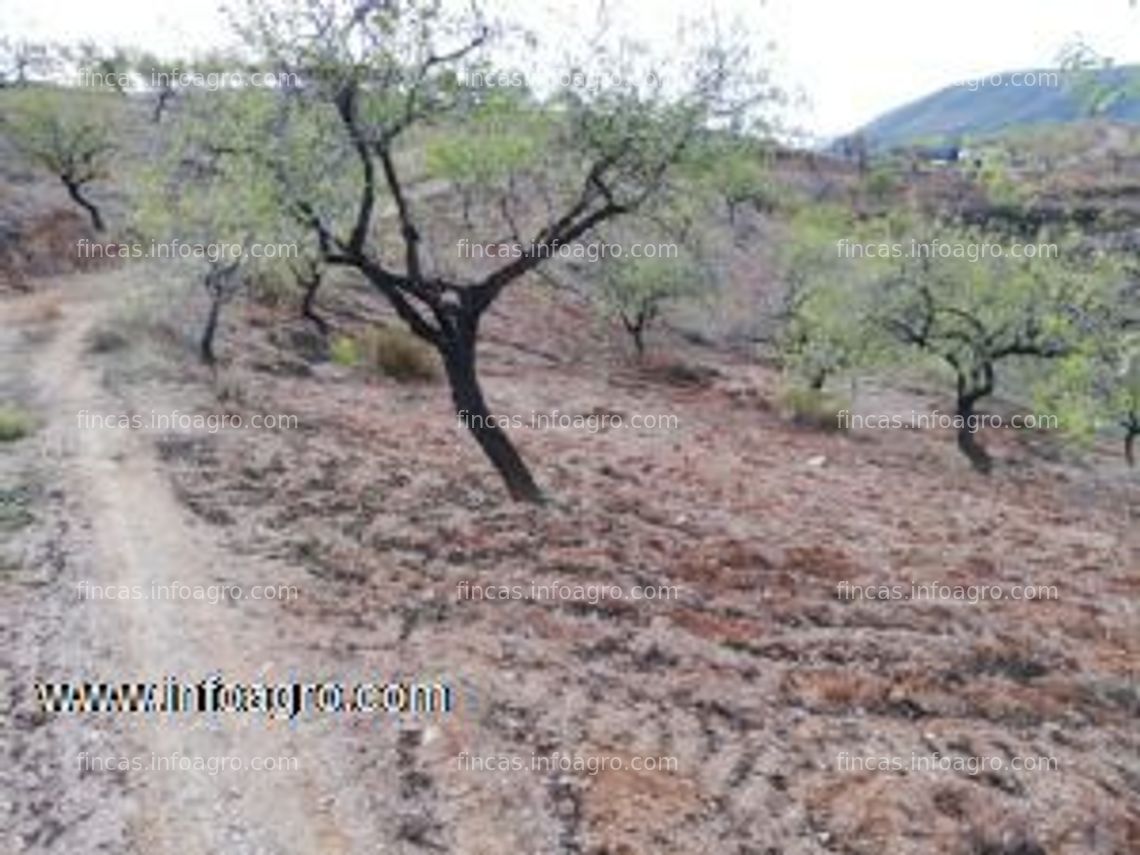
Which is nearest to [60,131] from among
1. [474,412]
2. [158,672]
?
[474,412]

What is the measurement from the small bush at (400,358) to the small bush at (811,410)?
11.9 meters

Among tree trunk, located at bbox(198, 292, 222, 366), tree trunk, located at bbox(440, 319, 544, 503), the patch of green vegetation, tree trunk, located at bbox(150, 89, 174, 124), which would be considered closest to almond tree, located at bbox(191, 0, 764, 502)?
tree trunk, located at bbox(440, 319, 544, 503)

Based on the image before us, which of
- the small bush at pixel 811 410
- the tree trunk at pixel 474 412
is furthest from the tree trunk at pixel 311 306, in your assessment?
the tree trunk at pixel 474 412

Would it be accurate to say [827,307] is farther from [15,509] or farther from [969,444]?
Answer: [15,509]

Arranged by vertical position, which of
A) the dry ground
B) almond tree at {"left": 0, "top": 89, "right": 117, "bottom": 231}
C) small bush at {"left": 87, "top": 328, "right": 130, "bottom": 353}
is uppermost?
almond tree at {"left": 0, "top": 89, "right": 117, "bottom": 231}

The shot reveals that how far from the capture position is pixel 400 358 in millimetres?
38188

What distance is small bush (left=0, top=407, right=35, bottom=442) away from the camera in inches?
976

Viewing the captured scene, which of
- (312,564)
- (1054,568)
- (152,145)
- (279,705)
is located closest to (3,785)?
(279,705)

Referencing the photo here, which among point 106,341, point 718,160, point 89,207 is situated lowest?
point 106,341

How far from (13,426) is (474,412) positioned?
9.01 m

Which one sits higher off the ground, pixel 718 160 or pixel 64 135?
pixel 64 135

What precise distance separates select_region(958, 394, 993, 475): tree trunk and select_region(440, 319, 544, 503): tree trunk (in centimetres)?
1897

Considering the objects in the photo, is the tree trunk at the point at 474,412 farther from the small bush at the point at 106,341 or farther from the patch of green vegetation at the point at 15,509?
the small bush at the point at 106,341

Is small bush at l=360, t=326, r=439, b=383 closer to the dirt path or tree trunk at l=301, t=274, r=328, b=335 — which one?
tree trunk at l=301, t=274, r=328, b=335
